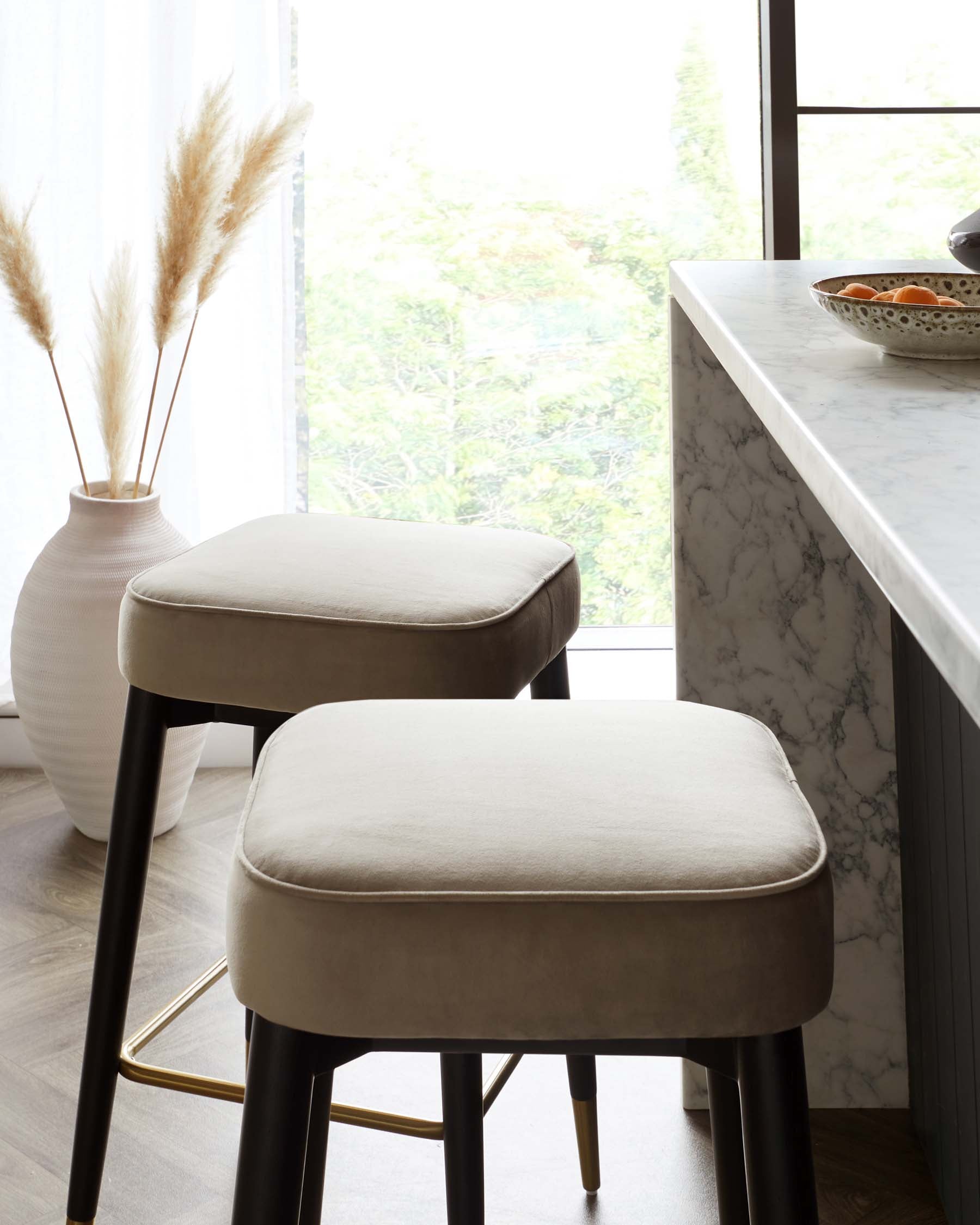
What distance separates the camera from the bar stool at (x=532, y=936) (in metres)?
0.68

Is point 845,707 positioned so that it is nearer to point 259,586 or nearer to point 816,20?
point 259,586

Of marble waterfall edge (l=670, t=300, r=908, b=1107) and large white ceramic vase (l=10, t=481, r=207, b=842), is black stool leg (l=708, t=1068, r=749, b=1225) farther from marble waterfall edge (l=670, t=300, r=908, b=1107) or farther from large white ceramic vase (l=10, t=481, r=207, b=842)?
large white ceramic vase (l=10, t=481, r=207, b=842)

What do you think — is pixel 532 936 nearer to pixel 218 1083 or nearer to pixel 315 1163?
pixel 315 1163

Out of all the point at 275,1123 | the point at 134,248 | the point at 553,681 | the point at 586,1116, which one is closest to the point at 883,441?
the point at 275,1123

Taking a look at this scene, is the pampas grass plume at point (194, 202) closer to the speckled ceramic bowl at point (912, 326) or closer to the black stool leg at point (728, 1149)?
the speckled ceramic bowl at point (912, 326)

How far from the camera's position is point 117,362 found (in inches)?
97.9

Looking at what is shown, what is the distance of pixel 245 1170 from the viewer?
733mm

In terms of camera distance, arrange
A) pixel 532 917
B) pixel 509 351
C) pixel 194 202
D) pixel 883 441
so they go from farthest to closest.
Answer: pixel 509 351 < pixel 194 202 < pixel 883 441 < pixel 532 917

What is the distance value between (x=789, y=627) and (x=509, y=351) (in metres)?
1.81

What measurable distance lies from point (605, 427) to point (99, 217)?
129cm

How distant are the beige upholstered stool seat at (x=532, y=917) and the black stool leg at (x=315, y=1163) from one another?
42cm

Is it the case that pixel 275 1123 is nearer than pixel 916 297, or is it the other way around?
pixel 275 1123

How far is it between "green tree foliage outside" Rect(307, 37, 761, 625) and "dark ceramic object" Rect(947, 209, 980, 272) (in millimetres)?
1933

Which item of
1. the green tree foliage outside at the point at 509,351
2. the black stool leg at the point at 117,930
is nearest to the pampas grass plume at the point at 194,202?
the green tree foliage outside at the point at 509,351
